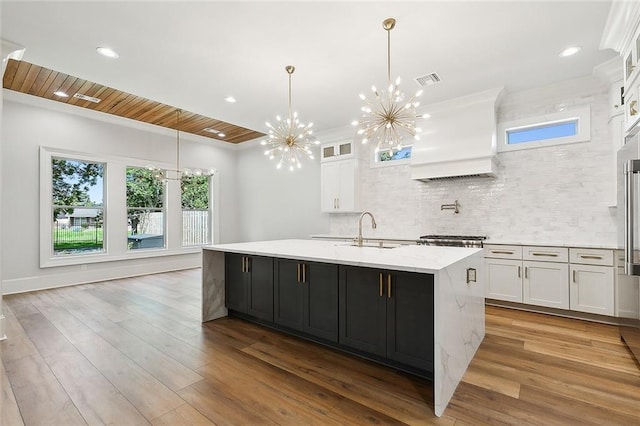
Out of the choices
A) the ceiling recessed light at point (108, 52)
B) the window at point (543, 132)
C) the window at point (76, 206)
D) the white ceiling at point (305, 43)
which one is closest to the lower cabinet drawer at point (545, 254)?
the window at point (543, 132)

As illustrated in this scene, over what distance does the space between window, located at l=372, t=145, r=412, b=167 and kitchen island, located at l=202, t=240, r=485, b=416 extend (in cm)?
299

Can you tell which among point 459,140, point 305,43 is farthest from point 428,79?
point 305,43

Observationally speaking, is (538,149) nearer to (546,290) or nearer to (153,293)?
(546,290)

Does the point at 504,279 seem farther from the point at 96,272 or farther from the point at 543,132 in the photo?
the point at 96,272

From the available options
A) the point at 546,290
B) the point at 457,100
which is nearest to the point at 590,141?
the point at 457,100

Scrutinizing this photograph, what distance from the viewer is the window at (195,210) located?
7.23 m

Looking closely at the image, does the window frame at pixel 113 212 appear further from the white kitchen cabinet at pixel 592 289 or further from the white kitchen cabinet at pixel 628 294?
the white kitchen cabinet at pixel 628 294

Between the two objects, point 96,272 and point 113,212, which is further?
point 113,212

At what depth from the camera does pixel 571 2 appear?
2.52m

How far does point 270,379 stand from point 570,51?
4398 mm

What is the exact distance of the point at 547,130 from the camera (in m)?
4.18

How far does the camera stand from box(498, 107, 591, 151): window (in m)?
3.90

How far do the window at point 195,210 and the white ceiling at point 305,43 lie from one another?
325 centimetres

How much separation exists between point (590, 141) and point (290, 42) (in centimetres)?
393
